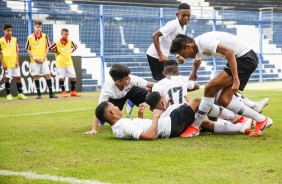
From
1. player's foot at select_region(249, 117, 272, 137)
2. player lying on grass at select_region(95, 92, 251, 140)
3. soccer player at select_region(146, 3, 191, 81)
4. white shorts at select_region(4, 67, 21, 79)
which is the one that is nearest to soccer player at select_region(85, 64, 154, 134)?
player lying on grass at select_region(95, 92, 251, 140)

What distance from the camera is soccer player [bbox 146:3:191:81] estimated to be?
919 cm

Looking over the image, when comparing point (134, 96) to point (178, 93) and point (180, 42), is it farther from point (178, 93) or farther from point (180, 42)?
point (180, 42)

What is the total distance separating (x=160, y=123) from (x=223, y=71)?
3.30ft

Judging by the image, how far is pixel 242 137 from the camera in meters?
6.97

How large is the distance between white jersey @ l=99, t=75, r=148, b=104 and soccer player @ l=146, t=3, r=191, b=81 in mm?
1273

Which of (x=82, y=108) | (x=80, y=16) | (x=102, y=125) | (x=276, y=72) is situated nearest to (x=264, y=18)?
(x=276, y=72)

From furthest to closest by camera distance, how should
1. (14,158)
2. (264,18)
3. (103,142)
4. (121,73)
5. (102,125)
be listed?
1. (264,18)
2. (102,125)
3. (121,73)
4. (103,142)
5. (14,158)

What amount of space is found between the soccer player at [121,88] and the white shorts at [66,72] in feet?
30.0

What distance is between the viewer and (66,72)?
17.5 m

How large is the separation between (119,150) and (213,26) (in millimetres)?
21625

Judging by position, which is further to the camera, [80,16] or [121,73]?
[80,16]

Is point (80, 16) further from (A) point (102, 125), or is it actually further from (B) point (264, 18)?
(A) point (102, 125)

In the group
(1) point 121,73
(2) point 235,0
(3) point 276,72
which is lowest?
(3) point 276,72

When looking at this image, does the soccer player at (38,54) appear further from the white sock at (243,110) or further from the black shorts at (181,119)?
the white sock at (243,110)
